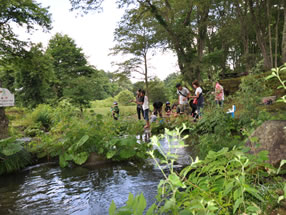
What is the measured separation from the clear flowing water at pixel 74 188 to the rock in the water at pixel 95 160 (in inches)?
10.2

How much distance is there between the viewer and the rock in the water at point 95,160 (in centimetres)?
556

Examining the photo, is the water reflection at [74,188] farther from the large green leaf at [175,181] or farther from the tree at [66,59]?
the tree at [66,59]

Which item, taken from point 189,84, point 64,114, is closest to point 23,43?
point 64,114

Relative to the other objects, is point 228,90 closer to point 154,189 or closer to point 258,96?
point 258,96

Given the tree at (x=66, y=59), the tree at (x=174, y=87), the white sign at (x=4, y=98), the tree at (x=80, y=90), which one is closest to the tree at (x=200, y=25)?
the tree at (x=174, y=87)

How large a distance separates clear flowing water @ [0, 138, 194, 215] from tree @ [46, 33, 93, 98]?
28621 millimetres

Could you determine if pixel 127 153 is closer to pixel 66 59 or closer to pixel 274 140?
pixel 274 140

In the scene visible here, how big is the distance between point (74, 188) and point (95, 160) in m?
1.55

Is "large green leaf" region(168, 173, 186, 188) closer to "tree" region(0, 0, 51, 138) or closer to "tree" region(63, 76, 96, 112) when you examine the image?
"tree" region(0, 0, 51, 138)

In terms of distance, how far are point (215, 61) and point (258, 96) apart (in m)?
20.5

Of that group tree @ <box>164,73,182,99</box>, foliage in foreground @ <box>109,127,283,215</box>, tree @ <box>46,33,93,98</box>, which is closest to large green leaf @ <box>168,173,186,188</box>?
foliage in foreground @ <box>109,127,283,215</box>

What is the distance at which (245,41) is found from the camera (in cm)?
2261

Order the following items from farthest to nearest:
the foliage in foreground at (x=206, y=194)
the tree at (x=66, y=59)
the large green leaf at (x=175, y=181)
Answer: the tree at (x=66, y=59), the foliage in foreground at (x=206, y=194), the large green leaf at (x=175, y=181)

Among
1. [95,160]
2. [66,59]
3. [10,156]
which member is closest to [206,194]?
[95,160]
